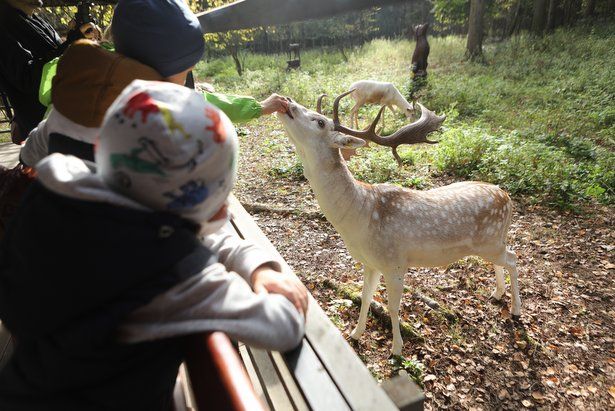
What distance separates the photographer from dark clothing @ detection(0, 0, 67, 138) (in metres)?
2.37

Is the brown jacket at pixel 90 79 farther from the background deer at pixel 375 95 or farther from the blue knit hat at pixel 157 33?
the background deer at pixel 375 95

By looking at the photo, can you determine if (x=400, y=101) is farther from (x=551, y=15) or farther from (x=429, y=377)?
(x=551, y=15)

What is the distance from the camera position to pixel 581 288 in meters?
4.09

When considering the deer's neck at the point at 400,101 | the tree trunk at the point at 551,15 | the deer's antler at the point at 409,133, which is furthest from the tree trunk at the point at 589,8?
the deer's antler at the point at 409,133

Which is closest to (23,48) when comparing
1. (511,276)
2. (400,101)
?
(511,276)

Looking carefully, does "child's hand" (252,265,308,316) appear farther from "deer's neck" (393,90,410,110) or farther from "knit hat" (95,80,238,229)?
"deer's neck" (393,90,410,110)

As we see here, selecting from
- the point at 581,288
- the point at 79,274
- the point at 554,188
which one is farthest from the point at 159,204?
the point at 554,188

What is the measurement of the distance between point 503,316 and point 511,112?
6.85m

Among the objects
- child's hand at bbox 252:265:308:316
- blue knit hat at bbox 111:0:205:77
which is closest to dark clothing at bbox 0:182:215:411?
child's hand at bbox 252:265:308:316

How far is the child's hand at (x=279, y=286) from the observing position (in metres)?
1.14

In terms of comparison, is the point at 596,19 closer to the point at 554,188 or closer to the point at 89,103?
the point at 554,188

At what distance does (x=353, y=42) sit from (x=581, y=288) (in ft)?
80.2

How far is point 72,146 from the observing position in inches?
60.4

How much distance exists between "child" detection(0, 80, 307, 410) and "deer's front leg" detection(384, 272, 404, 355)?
2.17 metres
